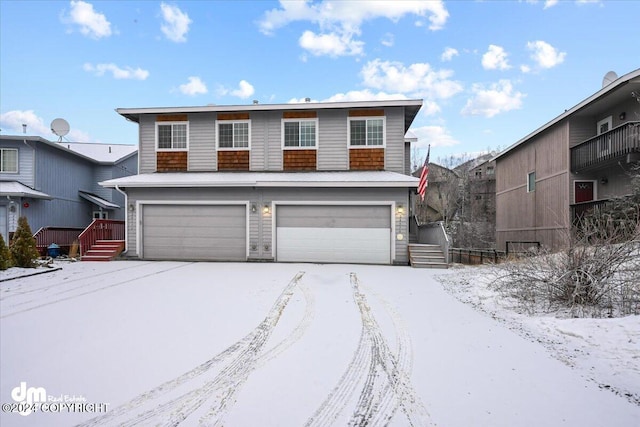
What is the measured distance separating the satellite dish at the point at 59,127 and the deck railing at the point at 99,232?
11.0 metres

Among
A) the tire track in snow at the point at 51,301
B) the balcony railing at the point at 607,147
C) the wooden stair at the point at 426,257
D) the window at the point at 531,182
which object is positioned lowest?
the tire track in snow at the point at 51,301

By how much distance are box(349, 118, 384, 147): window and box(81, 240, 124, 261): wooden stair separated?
967 cm

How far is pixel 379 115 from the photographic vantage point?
12055 millimetres

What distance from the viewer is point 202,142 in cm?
1276

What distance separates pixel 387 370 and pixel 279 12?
15450 millimetres

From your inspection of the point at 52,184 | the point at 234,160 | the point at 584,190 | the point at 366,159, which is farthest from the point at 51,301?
the point at 584,190

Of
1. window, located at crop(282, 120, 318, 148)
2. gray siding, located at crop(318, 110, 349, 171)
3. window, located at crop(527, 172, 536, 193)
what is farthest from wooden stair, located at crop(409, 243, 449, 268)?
window, located at crop(527, 172, 536, 193)

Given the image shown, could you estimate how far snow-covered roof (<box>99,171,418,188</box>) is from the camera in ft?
35.7

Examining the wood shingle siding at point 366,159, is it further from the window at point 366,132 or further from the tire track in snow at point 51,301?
the tire track in snow at point 51,301

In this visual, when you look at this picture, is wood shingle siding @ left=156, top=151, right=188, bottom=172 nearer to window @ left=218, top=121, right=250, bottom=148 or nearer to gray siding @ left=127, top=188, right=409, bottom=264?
gray siding @ left=127, top=188, right=409, bottom=264

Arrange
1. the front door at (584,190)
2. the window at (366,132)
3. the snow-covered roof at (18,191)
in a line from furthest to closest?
the snow-covered roof at (18,191), the front door at (584,190), the window at (366,132)

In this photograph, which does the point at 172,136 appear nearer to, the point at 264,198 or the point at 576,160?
the point at 264,198

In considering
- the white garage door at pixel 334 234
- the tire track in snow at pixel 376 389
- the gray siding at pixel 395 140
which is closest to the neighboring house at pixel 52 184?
the white garage door at pixel 334 234

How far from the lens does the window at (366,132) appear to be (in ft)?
39.7
